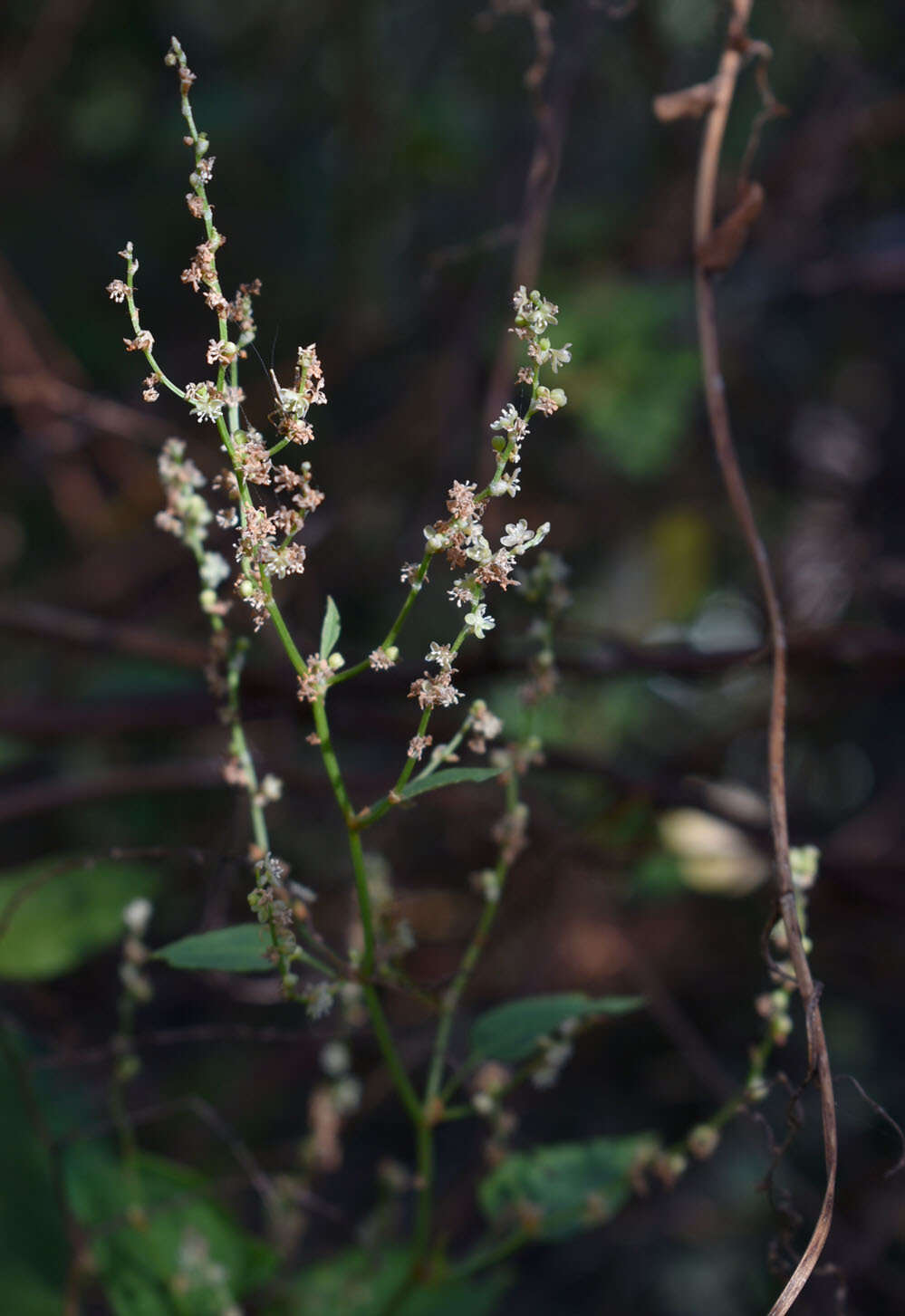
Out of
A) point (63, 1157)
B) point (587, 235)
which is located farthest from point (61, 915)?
point (587, 235)

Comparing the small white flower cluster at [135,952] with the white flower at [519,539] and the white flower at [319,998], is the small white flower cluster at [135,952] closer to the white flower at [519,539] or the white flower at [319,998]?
the white flower at [319,998]

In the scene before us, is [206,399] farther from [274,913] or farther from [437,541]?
[274,913]

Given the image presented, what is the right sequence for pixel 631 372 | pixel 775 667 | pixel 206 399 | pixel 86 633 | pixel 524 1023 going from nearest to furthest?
1. pixel 206 399
2. pixel 524 1023
3. pixel 775 667
4. pixel 86 633
5. pixel 631 372

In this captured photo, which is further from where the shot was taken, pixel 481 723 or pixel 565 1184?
pixel 565 1184

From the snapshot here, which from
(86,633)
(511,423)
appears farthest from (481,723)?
(86,633)

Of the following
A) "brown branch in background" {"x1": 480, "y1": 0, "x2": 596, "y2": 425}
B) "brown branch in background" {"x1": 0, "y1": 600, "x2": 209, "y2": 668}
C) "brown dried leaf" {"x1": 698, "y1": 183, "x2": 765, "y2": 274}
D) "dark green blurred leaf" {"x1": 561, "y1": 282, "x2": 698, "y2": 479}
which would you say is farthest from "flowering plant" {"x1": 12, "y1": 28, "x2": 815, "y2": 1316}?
"dark green blurred leaf" {"x1": 561, "y1": 282, "x2": 698, "y2": 479}

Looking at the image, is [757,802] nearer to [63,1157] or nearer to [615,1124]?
[615,1124]
